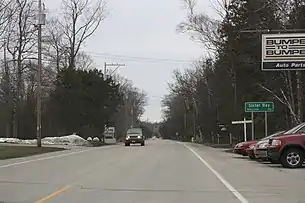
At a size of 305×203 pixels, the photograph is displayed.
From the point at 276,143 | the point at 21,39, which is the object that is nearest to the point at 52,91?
the point at 21,39

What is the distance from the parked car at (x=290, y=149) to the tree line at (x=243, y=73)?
40.6 feet

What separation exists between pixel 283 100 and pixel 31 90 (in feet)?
130

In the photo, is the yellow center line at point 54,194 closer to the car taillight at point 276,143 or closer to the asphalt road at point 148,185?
the asphalt road at point 148,185

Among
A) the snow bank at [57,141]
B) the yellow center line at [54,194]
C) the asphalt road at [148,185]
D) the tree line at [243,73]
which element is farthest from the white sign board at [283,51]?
the snow bank at [57,141]

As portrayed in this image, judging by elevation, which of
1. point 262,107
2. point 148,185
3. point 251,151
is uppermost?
point 262,107

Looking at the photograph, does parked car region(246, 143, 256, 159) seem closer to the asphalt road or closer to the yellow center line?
the asphalt road

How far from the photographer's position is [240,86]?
56125 millimetres

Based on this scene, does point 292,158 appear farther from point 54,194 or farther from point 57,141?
point 57,141

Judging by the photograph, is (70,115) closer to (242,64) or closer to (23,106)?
(23,106)

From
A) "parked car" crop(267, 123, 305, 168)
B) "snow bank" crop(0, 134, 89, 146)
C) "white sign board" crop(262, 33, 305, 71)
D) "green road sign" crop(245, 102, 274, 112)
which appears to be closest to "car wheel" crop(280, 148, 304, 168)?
"parked car" crop(267, 123, 305, 168)

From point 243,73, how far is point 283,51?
21153mm

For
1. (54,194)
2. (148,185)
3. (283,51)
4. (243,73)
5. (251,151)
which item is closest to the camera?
Result: (54,194)

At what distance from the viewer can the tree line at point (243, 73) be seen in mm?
38281

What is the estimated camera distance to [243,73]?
177 ft
